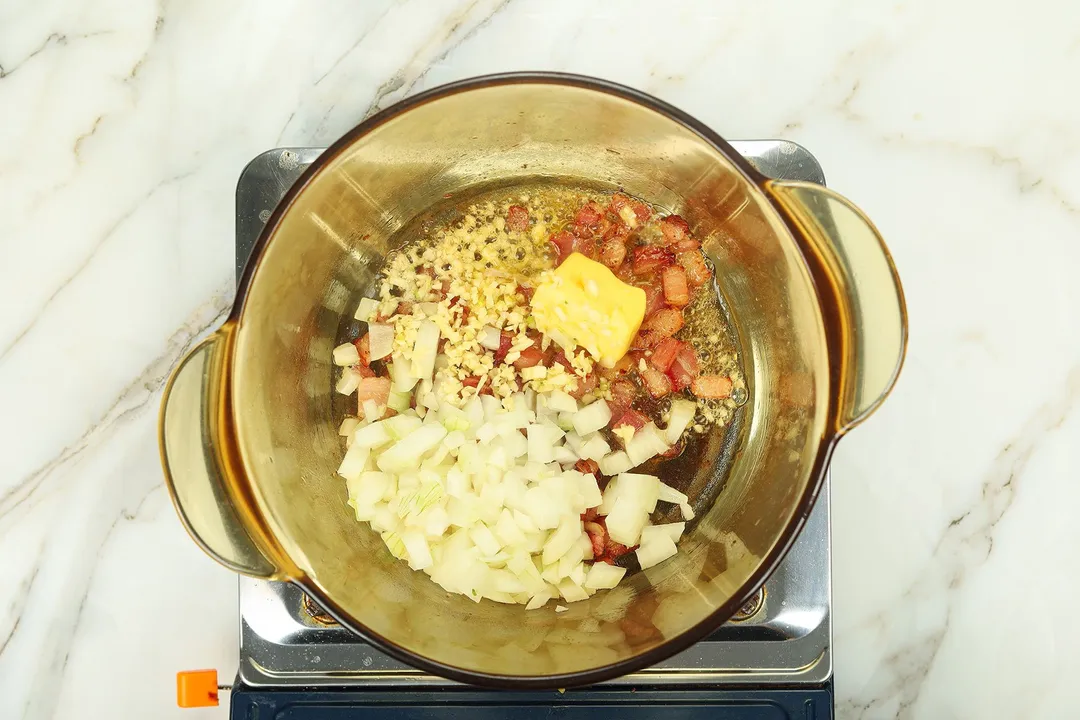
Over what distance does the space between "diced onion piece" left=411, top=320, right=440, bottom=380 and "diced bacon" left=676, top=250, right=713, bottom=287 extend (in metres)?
0.31

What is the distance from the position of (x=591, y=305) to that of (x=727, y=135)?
0.33m

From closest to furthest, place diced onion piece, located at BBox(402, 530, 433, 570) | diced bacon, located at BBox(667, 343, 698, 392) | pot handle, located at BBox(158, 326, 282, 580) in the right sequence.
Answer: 1. pot handle, located at BBox(158, 326, 282, 580)
2. diced onion piece, located at BBox(402, 530, 433, 570)
3. diced bacon, located at BBox(667, 343, 698, 392)

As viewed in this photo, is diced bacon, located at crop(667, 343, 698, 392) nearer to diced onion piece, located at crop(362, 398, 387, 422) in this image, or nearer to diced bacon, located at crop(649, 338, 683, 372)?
diced bacon, located at crop(649, 338, 683, 372)

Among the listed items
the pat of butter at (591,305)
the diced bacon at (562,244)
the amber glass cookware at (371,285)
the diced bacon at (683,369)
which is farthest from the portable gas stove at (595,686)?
the diced bacon at (562,244)

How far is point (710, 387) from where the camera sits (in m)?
0.92

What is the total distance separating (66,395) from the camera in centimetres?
101

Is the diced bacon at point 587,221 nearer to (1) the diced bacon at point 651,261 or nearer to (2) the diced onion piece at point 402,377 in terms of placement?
(1) the diced bacon at point 651,261

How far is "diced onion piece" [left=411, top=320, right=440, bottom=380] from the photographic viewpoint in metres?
0.89

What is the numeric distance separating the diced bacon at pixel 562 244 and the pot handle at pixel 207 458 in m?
0.41

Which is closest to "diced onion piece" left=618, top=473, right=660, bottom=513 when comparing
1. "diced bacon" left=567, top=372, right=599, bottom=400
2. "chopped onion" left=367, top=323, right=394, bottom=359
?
"diced bacon" left=567, top=372, right=599, bottom=400

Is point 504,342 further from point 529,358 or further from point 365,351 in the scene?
point 365,351

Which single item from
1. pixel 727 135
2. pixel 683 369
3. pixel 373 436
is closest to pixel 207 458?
pixel 373 436

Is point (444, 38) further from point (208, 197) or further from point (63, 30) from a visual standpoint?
point (63, 30)

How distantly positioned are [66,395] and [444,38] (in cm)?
70
